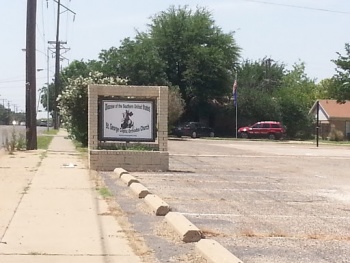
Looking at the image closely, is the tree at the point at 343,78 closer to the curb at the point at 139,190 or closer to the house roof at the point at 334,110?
the house roof at the point at 334,110

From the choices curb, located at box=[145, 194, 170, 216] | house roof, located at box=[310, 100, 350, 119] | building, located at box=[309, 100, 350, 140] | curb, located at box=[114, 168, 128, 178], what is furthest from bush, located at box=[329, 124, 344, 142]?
curb, located at box=[145, 194, 170, 216]

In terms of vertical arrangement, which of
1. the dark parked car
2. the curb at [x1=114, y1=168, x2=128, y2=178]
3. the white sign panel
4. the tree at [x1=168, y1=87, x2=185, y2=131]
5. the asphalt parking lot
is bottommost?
the asphalt parking lot

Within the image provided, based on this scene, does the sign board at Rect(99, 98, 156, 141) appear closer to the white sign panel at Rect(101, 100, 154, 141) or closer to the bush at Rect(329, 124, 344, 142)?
the white sign panel at Rect(101, 100, 154, 141)

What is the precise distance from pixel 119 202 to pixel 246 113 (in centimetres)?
5700

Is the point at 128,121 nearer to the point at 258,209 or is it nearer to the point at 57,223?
the point at 258,209

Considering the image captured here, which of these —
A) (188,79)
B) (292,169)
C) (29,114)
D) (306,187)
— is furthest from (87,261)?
(188,79)

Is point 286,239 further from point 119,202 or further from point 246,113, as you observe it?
point 246,113

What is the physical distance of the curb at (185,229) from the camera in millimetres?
9641

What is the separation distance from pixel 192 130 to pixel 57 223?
53.0m

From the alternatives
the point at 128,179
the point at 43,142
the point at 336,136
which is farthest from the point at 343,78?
the point at 128,179

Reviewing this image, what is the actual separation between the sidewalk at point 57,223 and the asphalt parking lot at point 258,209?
54 cm

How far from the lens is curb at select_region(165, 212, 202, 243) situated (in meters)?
9.64

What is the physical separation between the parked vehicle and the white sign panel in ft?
140

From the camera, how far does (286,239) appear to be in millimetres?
10094
